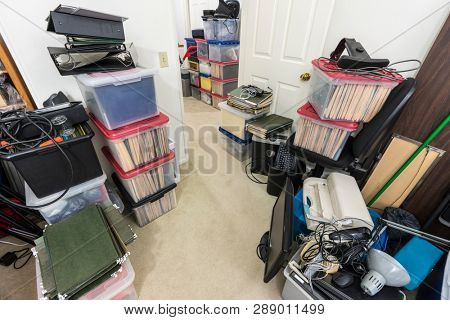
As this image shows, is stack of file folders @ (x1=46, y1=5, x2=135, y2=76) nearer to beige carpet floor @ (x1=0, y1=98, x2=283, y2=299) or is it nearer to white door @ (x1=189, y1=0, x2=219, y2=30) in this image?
beige carpet floor @ (x1=0, y1=98, x2=283, y2=299)

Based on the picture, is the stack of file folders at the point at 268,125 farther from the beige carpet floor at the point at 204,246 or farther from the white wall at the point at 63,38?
the white wall at the point at 63,38

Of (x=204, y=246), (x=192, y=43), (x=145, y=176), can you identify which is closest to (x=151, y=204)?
(x=145, y=176)

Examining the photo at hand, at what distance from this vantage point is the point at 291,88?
6.15 feet

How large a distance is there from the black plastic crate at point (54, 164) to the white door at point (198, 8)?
3.48 m

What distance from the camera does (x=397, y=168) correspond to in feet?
4.42

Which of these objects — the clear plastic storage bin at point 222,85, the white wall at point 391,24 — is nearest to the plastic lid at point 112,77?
the white wall at point 391,24

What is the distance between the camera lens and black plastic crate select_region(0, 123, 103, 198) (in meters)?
0.86

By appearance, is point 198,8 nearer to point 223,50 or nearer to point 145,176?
point 223,50

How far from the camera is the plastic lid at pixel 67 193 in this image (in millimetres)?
968

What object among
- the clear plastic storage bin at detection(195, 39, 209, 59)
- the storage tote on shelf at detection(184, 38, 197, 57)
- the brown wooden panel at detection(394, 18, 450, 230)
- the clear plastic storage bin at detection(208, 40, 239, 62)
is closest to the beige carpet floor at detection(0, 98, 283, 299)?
the brown wooden panel at detection(394, 18, 450, 230)

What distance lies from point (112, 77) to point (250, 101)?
3.97 ft
